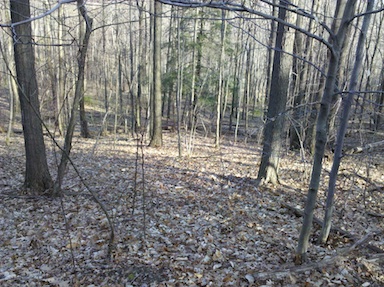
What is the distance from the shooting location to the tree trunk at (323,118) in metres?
2.71

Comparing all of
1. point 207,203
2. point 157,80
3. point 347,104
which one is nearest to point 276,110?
point 207,203

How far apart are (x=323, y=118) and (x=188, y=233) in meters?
2.80

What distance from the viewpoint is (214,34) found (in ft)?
55.8

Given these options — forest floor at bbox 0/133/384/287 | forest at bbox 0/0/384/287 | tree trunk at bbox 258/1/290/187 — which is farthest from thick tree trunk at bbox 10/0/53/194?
tree trunk at bbox 258/1/290/187

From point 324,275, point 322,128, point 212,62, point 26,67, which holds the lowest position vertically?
point 324,275

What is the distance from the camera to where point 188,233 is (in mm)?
4617

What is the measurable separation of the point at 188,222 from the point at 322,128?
294cm

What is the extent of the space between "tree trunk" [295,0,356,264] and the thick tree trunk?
4.89 m

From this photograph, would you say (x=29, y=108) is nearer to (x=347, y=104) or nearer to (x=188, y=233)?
(x=188, y=233)

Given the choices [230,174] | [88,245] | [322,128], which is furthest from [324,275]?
[230,174]

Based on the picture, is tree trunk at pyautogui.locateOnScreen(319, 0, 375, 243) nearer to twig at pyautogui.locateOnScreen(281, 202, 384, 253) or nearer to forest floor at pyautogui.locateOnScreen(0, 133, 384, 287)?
forest floor at pyautogui.locateOnScreen(0, 133, 384, 287)

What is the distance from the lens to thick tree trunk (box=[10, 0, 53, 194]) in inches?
213

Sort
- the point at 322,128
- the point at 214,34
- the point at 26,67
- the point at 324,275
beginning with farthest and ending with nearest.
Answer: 1. the point at 214,34
2. the point at 26,67
3. the point at 324,275
4. the point at 322,128

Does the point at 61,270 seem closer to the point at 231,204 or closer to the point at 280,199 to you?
the point at 231,204
